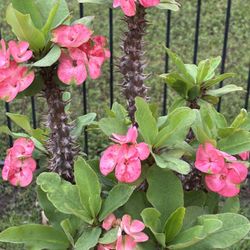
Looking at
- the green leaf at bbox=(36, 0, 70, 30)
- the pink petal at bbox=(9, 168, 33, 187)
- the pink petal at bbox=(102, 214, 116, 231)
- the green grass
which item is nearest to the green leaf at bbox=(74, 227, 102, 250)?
the pink petal at bbox=(102, 214, 116, 231)

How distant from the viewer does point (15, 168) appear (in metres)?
1.88

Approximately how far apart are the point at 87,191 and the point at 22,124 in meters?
0.40

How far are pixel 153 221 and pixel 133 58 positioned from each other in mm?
533

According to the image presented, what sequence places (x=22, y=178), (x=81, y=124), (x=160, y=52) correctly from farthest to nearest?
(x=160, y=52) < (x=81, y=124) < (x=22, y=178)

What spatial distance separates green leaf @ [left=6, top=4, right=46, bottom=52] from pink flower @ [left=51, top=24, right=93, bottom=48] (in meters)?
0.04

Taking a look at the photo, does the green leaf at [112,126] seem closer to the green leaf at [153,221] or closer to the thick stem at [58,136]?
the thick stem at [58,136]

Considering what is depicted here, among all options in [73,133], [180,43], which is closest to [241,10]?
[180,43]

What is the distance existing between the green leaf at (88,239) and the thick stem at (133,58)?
1.57 ft

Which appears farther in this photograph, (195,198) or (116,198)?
(195,198)

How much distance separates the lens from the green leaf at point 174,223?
1693 millimetres

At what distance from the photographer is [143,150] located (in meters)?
1.67

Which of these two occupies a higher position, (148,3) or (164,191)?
(148,3)

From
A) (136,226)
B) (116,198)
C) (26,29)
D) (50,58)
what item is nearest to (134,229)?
(136,226)

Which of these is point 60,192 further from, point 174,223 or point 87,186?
point 174,223
